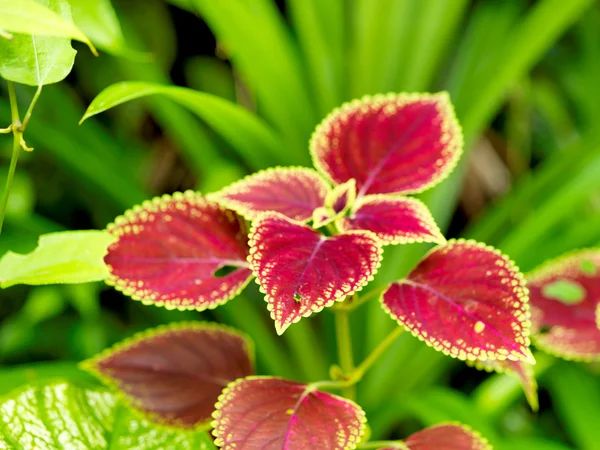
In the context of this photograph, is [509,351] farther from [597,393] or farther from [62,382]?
[597,393]

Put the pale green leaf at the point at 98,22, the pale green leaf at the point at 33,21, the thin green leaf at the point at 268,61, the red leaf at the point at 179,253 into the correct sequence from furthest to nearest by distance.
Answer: the thin green leaf at the point at 268,61 → the pale green leaf at the point at 98,22 → the red leaf at the point at 179,253 → the pale green leaf at the point at 33,21

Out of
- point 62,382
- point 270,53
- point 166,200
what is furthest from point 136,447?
point 270,53

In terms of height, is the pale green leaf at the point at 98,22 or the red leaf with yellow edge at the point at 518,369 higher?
the pale green leaf at the point at 98,22

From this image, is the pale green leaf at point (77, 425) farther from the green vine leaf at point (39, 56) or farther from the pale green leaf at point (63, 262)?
the green vine leaf at point (39, 56)

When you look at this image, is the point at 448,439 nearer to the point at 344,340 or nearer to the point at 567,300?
the point at 344,340

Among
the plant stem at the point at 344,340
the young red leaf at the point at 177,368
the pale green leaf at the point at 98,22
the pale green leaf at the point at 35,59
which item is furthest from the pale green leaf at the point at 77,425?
the pale green leaf at the point at 98,22
